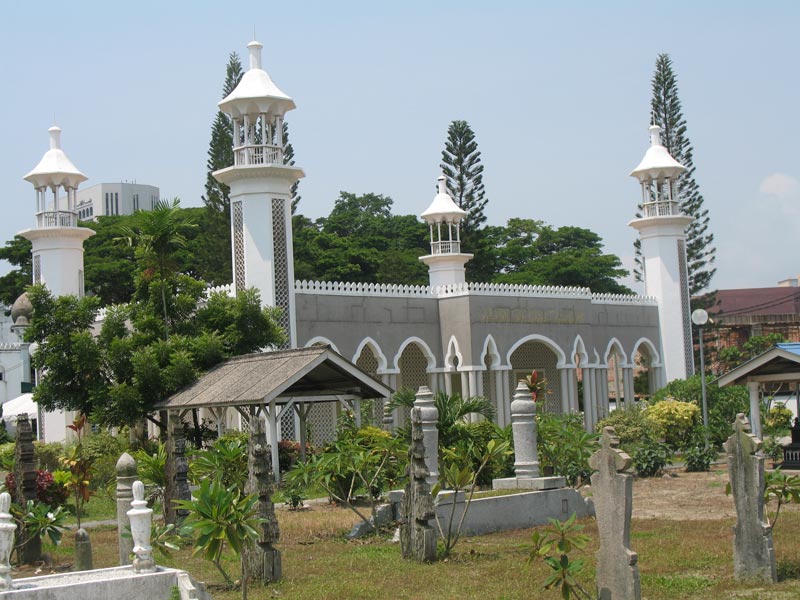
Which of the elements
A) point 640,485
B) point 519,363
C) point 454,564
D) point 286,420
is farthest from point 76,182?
point 454,564

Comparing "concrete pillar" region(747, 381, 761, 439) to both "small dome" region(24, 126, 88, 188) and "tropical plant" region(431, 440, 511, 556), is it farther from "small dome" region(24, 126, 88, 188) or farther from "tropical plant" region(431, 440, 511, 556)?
"small dome" region(24, 126, 88, 188)

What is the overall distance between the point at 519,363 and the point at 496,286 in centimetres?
479

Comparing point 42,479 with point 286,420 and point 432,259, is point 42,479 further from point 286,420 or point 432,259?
point 432,259

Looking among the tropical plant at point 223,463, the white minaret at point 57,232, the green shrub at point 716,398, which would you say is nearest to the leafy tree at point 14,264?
the white minaret at point 57,232

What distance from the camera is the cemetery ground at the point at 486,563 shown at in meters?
8.24

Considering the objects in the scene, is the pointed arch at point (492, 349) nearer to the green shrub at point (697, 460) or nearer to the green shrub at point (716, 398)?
the green shrub at point (716, 398)

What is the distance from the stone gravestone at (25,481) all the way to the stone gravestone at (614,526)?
5681 mm

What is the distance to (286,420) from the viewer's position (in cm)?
2177

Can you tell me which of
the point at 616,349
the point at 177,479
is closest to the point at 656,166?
the point at 616,349

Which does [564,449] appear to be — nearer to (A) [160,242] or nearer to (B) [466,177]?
(A) [160,242]

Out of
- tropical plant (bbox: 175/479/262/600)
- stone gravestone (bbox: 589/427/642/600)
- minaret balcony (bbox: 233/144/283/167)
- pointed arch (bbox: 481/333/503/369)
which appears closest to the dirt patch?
stone gravestone (bbox: 589/427/642/600)

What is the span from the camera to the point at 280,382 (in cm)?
1441

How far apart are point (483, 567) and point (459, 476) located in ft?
3.49

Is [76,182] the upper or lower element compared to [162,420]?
upper
